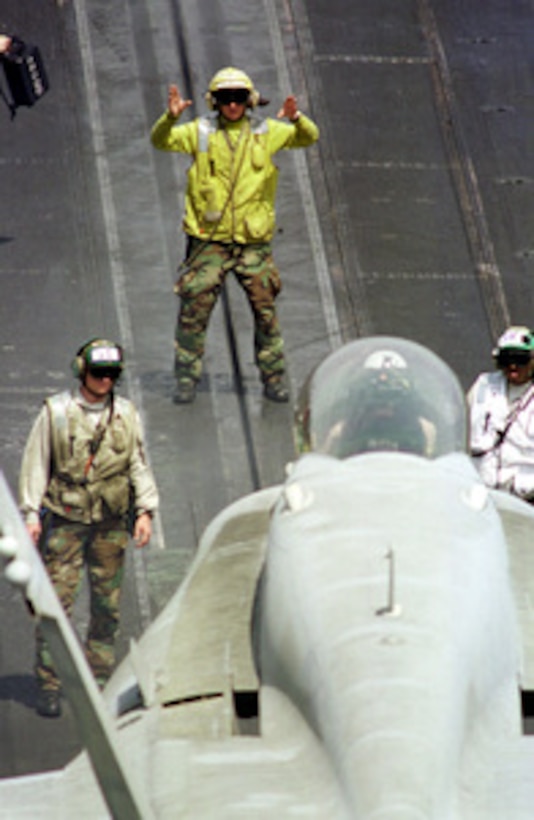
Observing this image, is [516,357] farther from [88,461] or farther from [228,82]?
[228,82]

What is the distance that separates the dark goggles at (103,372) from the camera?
595 inches

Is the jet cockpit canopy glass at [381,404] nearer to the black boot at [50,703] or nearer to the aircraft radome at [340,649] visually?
the aircraft radome at [340,649]

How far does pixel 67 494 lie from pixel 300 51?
9.92 m

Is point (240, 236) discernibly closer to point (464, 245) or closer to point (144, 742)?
point (464, 245)

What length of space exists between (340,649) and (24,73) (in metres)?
11.8

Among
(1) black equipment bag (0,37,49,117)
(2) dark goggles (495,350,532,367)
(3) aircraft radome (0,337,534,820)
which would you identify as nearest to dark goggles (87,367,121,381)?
(3) aircraft radome (0,337,534,820)

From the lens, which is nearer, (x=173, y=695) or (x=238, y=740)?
(x=238, y=740)

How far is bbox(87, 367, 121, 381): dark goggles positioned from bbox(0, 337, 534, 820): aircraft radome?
1925 millimetres

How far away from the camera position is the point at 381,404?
12852 millimetres

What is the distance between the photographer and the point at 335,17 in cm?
2520

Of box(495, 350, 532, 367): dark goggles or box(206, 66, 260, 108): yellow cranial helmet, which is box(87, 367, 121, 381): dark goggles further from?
box(206, 66, 260, 108): yellow cranial helmet

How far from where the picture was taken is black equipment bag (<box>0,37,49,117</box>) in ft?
71.5

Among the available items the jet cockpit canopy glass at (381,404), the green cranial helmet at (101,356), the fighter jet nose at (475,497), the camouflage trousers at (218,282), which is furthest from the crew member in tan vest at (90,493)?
the fighter jet nose at (475,497)

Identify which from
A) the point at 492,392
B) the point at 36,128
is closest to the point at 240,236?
the point at 492,392
